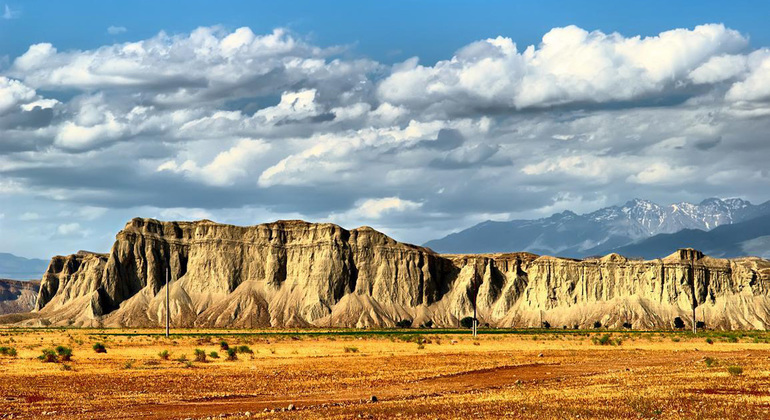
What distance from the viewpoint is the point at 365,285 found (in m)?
170

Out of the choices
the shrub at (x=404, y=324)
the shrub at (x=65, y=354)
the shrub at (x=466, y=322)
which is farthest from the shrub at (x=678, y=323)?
the shrub at (x=65, y=354)

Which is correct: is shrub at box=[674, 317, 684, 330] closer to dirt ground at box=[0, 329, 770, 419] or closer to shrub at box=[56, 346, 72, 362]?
dirt ground at box=[0, 329, 770, 419]

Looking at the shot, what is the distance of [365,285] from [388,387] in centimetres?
13535

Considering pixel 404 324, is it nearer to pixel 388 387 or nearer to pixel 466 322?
pixel 466 322

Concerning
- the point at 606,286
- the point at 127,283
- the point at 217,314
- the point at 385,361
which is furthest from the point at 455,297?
the point at 385,361

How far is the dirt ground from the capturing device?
26.8 metres

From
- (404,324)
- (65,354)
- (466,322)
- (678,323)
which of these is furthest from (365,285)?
(65,354)

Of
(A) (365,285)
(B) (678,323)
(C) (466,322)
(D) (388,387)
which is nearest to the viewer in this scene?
(D) (388,387)

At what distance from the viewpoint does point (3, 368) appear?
46.8 meters

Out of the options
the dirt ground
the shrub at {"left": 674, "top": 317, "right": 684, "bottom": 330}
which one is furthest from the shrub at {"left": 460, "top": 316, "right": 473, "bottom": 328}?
the dirt ground

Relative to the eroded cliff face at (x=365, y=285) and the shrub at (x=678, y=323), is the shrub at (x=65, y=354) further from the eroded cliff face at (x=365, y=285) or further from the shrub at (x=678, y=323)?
the shrub at (x=678, y=323)

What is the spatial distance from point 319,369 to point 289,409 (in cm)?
1700

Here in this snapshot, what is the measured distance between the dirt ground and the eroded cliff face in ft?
342

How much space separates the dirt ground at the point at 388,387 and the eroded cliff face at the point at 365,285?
10413 centimetres
